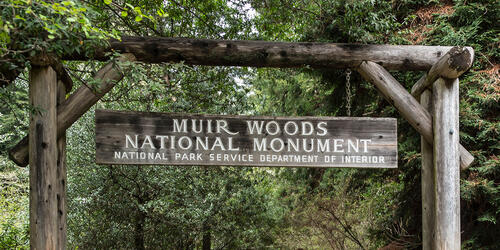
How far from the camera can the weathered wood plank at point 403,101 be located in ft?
12.0

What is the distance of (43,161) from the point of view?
315 centimetres

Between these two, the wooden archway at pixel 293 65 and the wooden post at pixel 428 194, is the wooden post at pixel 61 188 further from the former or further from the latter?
the wooden post at pixel 428 194

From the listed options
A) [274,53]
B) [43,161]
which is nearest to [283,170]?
[274,53]

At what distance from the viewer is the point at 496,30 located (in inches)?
188

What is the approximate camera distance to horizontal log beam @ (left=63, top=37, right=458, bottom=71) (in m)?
3.55

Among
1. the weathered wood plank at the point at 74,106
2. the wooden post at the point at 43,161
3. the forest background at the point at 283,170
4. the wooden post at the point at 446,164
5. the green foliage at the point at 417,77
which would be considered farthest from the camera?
the forest background at the point at 283,170

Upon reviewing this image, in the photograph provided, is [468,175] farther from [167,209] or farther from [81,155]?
[81,155]

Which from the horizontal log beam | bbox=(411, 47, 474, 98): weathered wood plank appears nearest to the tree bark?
the horizontal log beam

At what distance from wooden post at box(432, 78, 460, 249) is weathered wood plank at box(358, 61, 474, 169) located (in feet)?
0.26

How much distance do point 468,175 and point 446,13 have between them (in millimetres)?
2013

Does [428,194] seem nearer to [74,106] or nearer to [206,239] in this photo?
[74,106]

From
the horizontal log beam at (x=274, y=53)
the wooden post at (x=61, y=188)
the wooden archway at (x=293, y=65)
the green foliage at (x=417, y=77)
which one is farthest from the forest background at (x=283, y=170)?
the wooden post at (x=61, y=188)

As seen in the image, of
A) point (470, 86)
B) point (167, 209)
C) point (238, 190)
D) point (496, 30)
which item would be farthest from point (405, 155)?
point (167, 209)

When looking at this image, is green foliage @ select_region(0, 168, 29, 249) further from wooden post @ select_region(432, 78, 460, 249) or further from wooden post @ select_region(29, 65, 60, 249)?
wooden post @ select_region(432, 78, 460, 249)
